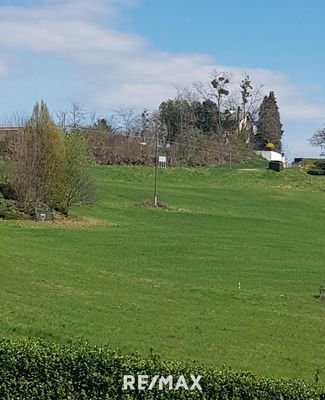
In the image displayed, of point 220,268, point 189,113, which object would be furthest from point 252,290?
point 189,113

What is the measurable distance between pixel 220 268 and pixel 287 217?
30.7 m

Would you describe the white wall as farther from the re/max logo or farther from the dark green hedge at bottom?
the re/max logo

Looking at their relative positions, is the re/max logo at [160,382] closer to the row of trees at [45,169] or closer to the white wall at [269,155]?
the row of trees at [45,169]

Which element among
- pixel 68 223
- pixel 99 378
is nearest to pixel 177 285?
pixel 99 378

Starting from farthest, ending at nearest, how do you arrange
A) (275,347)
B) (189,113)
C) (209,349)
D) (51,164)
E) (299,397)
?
(189,113)
(51,164)
(275,347)
(209,349)
(299,397)

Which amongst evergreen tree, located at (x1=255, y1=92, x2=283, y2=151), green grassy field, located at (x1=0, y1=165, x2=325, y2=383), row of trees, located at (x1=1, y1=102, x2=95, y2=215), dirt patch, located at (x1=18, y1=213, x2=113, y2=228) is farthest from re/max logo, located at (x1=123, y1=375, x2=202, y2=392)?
evergreen tree, located at (x1=255, y1=92, x2=283, y2=151)

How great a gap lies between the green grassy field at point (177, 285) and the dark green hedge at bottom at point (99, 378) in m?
4.62

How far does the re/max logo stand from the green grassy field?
4.83 meters

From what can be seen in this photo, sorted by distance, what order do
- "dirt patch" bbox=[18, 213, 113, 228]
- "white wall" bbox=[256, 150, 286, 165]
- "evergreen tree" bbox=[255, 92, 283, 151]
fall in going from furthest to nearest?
"evergreen tree" bbox=[255, 92, 283, 151] < "white wall" bbox=[256, 150, 286, 165] < "dirt patch" bbox=[18, 213, 113, 228]

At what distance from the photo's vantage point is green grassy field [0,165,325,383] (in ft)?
55.8

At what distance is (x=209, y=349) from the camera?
16.8 m

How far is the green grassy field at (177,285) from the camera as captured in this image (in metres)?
17.0

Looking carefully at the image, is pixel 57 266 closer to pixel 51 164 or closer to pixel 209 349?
pixel 209 349

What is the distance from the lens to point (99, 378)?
1084 centimetres
